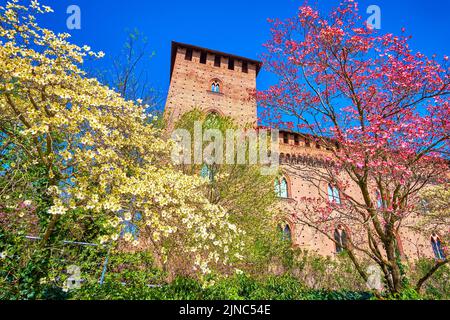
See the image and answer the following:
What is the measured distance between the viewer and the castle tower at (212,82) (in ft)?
60.2

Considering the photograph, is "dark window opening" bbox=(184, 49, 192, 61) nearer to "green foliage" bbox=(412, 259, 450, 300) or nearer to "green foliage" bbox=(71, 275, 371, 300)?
"green foliage" bbox=(71, 275, 371, 300)

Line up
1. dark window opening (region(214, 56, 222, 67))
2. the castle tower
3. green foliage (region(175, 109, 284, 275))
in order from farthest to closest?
dark window opening (region(214, 56, 222, 67)) → the castle tower → green foliage (region(175, 109, 284, 275))

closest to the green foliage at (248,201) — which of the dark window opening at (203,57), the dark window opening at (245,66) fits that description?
the dark window opening at (203,57)

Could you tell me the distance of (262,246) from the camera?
1105cm

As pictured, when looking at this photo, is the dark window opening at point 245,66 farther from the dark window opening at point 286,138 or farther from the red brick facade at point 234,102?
the dark window opening at point 286,138

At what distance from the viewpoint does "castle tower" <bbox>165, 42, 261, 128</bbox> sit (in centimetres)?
1836

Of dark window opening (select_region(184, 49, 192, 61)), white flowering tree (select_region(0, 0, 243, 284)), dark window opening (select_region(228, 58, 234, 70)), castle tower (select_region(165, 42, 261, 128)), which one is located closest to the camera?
white flowering tree (select_region(0, 0, 243, 284))

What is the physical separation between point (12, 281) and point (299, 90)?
8809 mm

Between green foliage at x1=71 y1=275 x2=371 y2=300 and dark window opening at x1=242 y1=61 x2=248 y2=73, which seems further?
dark window opening at x1=242 y1=61 x2=248 y2=73

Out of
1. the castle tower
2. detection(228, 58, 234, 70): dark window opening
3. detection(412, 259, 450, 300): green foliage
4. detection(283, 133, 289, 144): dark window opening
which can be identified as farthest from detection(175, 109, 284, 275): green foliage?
detection(228, 58, 234, 70): dark window opening

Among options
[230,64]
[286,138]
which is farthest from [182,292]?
[230,64]

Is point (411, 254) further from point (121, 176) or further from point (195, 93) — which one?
point (121, 176)

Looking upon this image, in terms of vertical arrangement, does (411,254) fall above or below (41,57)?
below
